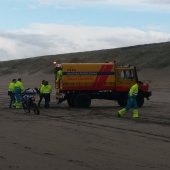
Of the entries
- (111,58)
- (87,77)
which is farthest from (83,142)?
(111,58)

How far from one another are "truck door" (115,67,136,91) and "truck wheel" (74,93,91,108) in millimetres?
1758

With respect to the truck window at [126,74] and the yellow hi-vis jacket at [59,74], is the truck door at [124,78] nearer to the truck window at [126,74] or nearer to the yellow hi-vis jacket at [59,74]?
the truck window at [126,74]

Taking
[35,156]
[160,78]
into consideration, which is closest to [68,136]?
[35,156]

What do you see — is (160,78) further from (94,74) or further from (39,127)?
(39,127)

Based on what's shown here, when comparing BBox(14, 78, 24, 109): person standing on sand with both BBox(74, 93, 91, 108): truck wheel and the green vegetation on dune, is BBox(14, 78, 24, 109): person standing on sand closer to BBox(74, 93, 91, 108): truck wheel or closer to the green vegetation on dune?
BBox(74, 93, 91, 108): truck wheel

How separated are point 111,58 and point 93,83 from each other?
56378mm

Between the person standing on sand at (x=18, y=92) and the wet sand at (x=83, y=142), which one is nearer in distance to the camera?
the wet sand at (x=83, y=142)

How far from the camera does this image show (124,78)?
3108 centimetres

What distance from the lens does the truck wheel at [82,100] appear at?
1196 inches

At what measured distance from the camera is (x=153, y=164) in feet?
39.7

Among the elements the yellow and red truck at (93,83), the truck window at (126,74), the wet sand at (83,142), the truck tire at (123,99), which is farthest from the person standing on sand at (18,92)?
the truck tire at (123,99)

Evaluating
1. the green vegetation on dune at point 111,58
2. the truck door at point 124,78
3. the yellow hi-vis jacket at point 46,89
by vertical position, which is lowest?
the yellow hi-vis jacket at point 46,89

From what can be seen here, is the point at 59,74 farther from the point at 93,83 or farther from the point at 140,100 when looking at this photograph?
the point at 140,100

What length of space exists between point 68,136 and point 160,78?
159ft
